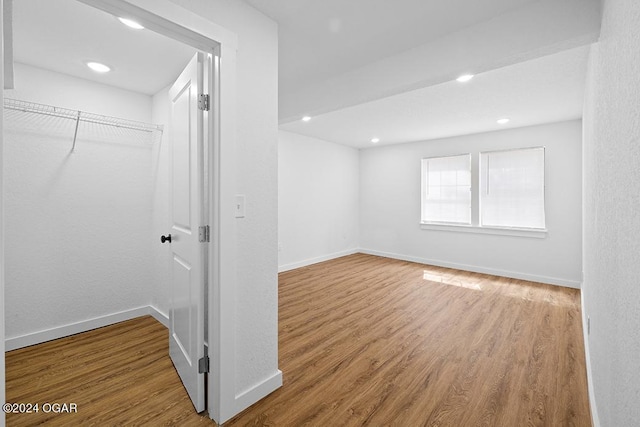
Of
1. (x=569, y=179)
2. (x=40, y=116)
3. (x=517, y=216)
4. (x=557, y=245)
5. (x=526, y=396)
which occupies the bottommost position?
(x=526, y=396)

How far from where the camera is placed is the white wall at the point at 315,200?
5160 mm

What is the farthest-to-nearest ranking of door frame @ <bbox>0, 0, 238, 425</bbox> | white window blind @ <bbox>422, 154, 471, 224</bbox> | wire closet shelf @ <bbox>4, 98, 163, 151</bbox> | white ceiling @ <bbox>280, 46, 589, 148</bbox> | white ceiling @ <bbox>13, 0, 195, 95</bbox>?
white window blind @ <bbox>422, 154, 471, 224</bbox>
white ceiling @ <bbox>280, 46, 589, 148</bbox>
wire closet shelf @ <bbox>4, 98, 163, 151</bbox>
white ceiling @ <bbox>13, 0, 195, 95</bbox>
door frame @ <bbox>0, 0, 238, 425</bbox>

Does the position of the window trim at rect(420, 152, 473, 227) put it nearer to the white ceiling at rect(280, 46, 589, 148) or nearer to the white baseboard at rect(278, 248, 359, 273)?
the white ceiling at rect(280, 46, 589, 148)

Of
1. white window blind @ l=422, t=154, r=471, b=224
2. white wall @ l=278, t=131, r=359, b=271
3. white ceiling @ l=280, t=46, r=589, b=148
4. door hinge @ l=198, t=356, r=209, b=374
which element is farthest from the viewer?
white window blind @ l=422, t=154, r=471, b=224

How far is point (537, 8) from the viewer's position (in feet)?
5.68

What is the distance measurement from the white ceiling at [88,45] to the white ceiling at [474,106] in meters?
2.19

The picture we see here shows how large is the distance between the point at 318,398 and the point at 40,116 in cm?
311

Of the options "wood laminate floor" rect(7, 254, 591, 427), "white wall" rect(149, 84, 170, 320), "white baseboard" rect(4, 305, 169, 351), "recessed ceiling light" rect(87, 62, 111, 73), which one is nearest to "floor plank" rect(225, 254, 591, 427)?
"wood laminate floor" rect(7, 254, 591, 427)

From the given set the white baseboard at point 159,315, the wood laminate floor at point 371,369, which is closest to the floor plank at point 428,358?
the wood laminate floor at point 371,369

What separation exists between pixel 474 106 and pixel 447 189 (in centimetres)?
216

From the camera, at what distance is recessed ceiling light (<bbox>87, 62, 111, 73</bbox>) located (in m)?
2.43

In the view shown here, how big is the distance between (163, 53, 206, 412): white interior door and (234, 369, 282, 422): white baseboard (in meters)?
0.21

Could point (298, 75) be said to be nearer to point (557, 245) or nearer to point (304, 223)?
point (304, 223)

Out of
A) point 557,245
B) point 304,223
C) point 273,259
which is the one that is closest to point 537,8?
point 273,259
